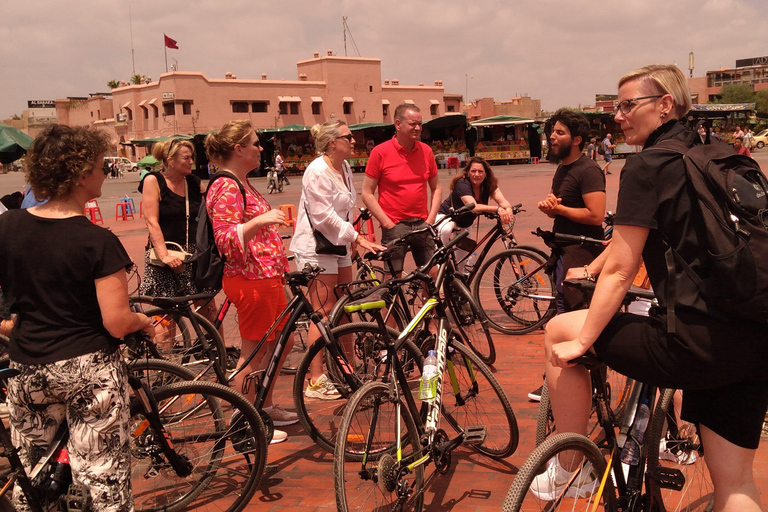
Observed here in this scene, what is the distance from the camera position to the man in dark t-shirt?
484 centimetres

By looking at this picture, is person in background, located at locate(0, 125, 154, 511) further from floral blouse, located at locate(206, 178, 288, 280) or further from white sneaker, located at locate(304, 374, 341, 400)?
white sneaker, located at locate(304, 374, 341, 400)

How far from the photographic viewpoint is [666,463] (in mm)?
3207

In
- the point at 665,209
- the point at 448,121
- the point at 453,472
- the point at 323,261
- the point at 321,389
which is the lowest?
the point at 453,472

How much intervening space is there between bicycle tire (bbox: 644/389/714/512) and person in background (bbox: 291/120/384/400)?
91.8 inches

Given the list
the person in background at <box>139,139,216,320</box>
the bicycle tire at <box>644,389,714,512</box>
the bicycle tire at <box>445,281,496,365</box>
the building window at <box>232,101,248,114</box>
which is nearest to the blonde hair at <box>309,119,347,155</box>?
the person in background at <box>139,139,216,320</box>

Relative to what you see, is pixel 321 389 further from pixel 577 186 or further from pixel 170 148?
pixel 170 148

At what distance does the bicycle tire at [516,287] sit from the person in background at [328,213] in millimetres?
2003

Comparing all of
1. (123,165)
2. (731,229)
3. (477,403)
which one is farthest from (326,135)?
(123,165)

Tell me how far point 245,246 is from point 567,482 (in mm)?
2418

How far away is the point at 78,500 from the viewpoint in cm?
282

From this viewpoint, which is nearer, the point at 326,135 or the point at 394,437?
the point at 394,437

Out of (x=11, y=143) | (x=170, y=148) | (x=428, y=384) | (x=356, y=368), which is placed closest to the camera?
(x=428, y=384)

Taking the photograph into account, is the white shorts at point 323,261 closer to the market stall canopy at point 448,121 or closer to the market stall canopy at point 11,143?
the market stall canopy at point 11,143

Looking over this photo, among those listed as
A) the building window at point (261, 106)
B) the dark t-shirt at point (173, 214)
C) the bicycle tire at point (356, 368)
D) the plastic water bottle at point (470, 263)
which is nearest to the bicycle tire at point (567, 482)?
the bicycle tire at point (356, 368)
